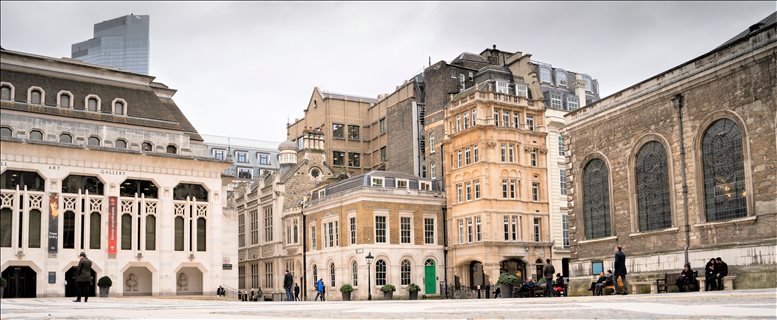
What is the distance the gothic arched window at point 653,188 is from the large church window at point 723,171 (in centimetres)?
243

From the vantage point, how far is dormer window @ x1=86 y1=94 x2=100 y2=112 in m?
46.9

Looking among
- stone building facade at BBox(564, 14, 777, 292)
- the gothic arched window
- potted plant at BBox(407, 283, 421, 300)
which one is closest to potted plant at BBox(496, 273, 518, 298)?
stone building facade at BBox(564, 14, 777, 292)

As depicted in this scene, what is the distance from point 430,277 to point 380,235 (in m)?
5.20

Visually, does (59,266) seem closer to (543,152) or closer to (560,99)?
(543,152)

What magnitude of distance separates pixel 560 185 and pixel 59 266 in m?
33.8

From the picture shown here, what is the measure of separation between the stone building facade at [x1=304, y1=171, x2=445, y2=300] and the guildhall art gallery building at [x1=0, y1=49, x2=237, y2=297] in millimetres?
7573

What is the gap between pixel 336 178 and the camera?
214 feet


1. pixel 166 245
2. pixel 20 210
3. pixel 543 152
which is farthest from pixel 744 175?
pixel 20 210

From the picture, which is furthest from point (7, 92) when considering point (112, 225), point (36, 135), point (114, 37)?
point (112, 225)

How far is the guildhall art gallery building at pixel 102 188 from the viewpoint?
42.8 m

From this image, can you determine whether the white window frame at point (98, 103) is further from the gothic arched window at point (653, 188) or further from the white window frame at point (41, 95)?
the gothic arched window at point (653, 188)

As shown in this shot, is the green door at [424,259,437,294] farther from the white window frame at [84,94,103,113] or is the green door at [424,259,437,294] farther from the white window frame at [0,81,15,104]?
the white window frame at [0,81,15,104]

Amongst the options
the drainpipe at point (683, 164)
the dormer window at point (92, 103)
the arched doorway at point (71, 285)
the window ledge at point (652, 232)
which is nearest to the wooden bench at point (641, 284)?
the drainpipe at point (683, 164)

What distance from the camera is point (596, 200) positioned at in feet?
128
